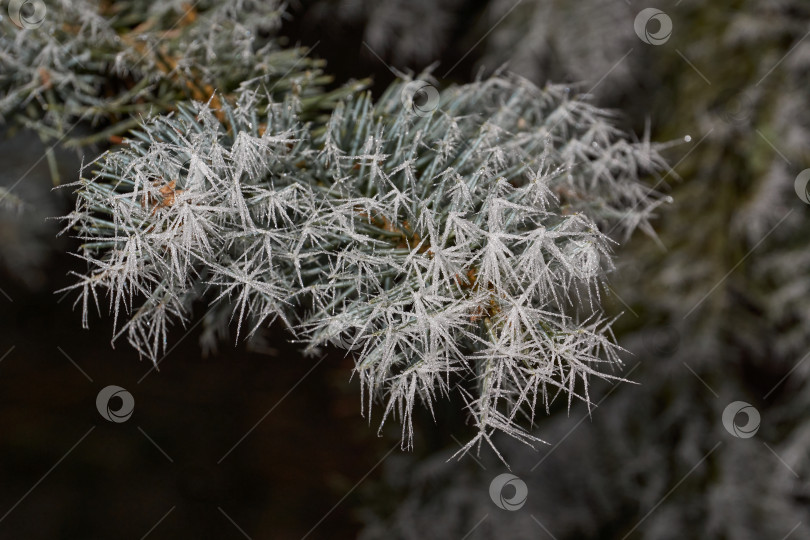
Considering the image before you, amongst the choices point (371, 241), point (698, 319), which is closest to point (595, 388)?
point (698, 319)

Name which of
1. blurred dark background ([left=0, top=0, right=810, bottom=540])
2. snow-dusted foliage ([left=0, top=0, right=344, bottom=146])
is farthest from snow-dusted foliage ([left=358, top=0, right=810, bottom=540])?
snow-dusted foliage ([left=0, top=0, right=344, bottom=146])

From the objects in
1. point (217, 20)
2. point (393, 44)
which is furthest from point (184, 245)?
point (393, 44)

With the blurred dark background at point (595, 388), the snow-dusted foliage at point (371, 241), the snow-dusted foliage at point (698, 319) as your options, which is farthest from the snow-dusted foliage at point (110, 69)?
the snow-dusted foliage at point (698, 319)

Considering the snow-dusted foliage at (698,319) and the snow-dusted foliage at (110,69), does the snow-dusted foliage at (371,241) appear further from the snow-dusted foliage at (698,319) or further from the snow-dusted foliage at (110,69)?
the snow-dusted foliage at (698,319)

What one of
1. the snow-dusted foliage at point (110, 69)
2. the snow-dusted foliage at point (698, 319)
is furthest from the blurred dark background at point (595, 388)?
the snow-dusted foliage at point (110, 69)

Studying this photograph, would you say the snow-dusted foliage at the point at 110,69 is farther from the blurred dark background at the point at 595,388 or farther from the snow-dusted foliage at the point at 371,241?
the blurred dark background at the point at 595,388

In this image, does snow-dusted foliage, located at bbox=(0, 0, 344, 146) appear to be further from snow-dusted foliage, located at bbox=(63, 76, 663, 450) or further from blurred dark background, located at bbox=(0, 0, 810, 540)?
blurred dark background, located at bbox=(0, 0, 810, 540)

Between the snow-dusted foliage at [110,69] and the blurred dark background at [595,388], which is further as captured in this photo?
the blurred dark background at [595,388]
